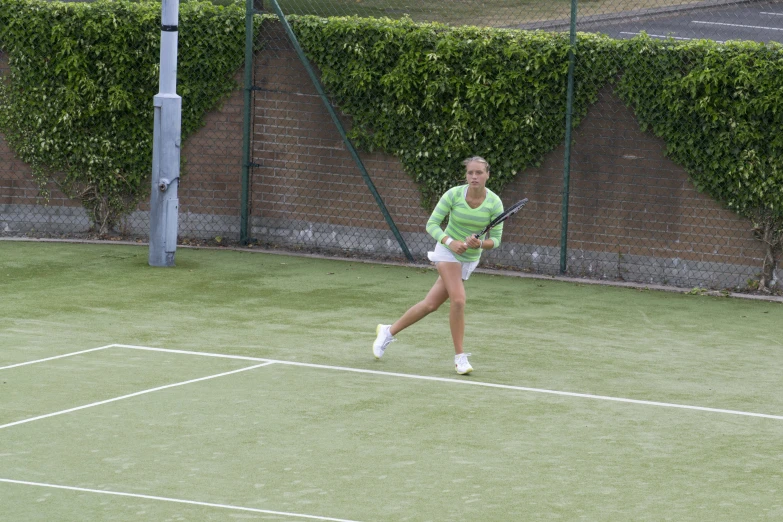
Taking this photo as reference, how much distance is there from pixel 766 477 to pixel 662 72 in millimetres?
7804

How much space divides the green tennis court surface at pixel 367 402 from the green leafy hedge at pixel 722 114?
3.89 feet

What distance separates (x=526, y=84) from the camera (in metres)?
14.8

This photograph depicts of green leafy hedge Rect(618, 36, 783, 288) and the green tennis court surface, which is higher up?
green leafy hedge Rect(618, 36, 783, 288)

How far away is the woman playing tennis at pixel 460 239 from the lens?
383 inches

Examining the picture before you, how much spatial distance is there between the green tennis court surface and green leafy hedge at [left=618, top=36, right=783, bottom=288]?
1185 millimetres

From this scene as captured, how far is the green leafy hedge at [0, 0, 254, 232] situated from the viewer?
15.8m

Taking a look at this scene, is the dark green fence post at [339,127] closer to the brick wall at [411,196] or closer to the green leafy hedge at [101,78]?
the brick wall at [411,196]

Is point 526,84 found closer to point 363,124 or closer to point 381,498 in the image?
point 363,124

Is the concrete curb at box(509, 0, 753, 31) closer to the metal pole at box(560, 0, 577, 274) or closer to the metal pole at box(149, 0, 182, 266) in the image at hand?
the metal pole at box(560, 0, 577, 274)

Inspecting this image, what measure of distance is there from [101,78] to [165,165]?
1939 mm

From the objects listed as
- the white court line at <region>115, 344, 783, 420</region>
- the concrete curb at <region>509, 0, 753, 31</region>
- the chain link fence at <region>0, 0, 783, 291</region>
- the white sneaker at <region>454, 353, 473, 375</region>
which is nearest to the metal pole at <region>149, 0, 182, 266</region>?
the chain link fence at <region>0, 0, 783, 291</region>

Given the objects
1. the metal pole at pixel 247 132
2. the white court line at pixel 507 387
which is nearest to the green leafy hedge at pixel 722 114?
the metal pole at pixel 247 132

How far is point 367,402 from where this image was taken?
879 centimetres

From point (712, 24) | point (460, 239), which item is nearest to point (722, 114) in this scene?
point (460, 239)
